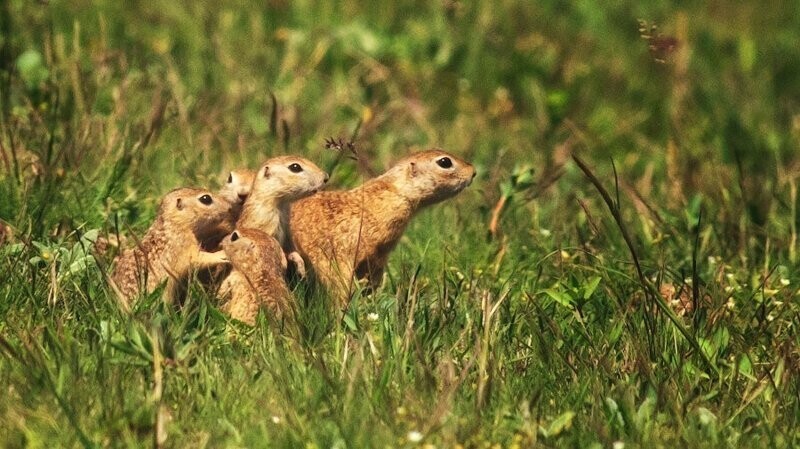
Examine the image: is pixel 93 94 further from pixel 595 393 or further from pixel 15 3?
pixel 595 393

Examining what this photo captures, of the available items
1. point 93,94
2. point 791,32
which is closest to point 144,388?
point 93,94

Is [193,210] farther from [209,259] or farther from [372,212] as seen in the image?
[372,212]

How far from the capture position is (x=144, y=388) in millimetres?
4633

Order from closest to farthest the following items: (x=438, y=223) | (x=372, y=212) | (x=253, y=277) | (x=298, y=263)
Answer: (x=253, y=277), (x=298, y=263), (x=372, y=212), (x=438, y=223)

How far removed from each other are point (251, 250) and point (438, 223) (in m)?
1.56

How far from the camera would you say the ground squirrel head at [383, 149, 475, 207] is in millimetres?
6684

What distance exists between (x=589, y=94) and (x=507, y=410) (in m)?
6.34

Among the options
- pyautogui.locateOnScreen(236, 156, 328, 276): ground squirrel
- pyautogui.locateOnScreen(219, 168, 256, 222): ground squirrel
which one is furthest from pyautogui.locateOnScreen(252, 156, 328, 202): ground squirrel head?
pyautogui.locateOnScreen(219, 168, 256, 222): ground squirrel

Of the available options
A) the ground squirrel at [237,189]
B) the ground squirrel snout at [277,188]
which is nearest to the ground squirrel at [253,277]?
the ground squirrel snout at [277,188]

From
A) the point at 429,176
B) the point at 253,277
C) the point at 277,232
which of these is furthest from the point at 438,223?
the point at 253,277

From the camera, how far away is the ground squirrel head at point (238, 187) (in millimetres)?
6328

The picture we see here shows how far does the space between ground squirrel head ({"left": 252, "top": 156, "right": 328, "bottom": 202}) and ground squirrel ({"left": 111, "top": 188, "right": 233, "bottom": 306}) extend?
20cm

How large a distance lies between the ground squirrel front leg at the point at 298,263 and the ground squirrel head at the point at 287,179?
29cm

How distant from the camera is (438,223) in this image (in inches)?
278
